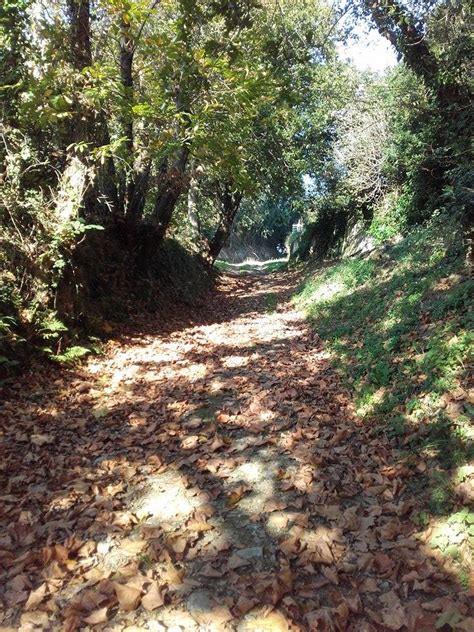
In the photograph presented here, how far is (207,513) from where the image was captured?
3514 mm

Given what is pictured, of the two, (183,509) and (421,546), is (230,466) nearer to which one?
(183,509)

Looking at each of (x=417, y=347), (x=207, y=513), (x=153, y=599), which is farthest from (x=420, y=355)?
(x=153, y=599)

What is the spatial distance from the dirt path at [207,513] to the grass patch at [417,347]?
28 centimetres

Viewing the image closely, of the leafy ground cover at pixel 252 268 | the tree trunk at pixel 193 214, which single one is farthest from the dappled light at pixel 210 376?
the leafy ground cover at pixel 252 268

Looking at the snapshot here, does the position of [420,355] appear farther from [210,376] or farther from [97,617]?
[97,617]

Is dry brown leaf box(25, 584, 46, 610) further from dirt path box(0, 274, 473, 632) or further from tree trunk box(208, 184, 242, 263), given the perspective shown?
tree trunk box(208, 184, 242, 263)

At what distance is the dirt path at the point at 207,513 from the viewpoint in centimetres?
263

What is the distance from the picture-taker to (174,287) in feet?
42.7

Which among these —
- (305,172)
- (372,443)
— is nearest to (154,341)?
(372,443)

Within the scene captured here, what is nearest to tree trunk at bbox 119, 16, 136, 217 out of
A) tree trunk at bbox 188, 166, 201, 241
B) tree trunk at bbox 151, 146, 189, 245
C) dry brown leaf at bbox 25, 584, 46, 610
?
tree trunk at bbox 151, 146, 189, 245

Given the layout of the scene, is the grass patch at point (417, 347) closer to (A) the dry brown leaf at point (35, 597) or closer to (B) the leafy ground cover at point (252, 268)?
(A) the dry brown leaf at point (35, 597)

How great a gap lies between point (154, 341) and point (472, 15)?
7.59 metres

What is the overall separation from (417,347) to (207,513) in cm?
330

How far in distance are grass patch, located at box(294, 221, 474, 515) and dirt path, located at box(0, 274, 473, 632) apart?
11.1 inches
